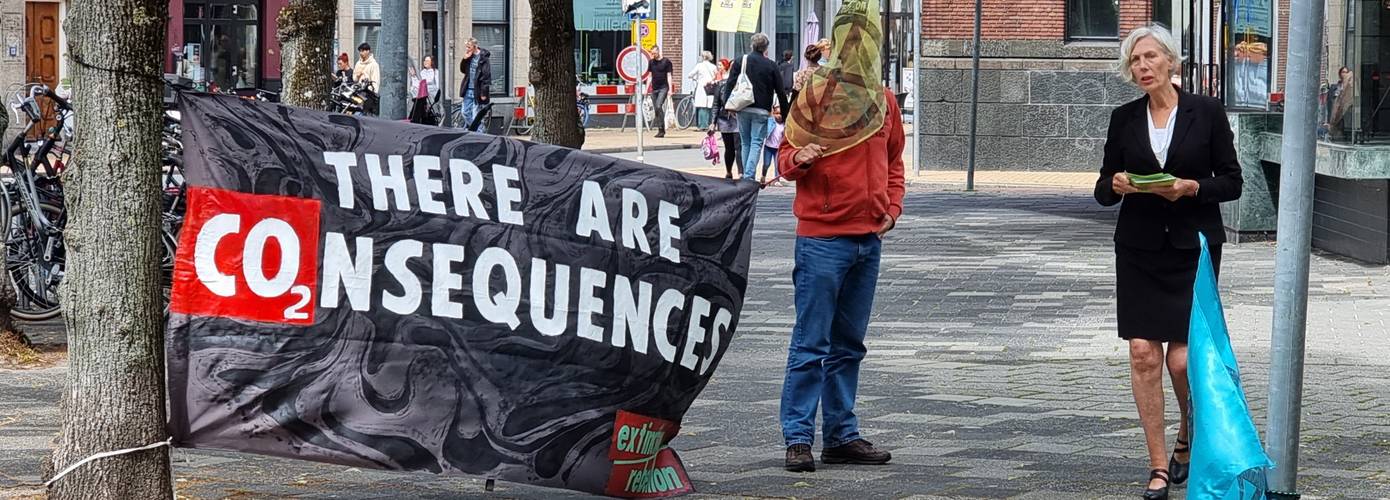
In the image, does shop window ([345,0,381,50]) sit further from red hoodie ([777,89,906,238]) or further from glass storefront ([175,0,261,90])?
red hoodie ([777,89,906,238])

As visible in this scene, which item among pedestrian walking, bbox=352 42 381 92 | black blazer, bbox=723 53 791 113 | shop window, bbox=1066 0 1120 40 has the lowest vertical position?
black blazer, bbox=723 53 791 113

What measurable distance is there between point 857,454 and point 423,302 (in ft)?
6.61

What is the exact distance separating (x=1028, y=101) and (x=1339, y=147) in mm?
12484

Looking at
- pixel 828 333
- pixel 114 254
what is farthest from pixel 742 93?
pixel 114 254

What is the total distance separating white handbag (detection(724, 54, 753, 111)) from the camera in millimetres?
22219

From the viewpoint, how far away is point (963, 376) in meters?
9.78

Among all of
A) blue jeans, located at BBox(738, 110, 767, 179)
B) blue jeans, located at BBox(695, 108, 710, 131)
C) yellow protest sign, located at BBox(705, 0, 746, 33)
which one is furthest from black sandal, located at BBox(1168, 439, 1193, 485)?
blue jeans, located at BBox(695, 108, 710, 131)

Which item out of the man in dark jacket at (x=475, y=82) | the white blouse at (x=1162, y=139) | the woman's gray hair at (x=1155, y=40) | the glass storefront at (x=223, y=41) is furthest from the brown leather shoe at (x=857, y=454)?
the glass storefront at (x=223, y=41)

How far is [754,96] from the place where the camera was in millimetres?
Answer: 22438

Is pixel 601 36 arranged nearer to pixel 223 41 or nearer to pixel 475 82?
pixel 223 41

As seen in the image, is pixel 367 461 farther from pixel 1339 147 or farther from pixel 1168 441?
pixel 1339 147

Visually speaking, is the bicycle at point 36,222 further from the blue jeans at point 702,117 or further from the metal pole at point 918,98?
the blue jeans at point 702,117

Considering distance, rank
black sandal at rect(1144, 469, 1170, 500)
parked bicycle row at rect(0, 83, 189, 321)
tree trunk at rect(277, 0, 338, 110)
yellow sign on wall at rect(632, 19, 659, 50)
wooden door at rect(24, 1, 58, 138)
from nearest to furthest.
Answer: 1. black sandal at rect(1144, 469, 1170, 500)
2. parked bicycle row at rect(0, 83, 189, 321)
3. tree trunk at rect(277, 0, 338, 110)
4. wooden door at rect(24, 1, 58, 138)
5. yellow sign on wall at rect(632, 19, 659, 50)

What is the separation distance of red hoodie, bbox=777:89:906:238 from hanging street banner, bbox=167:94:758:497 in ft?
2.97
